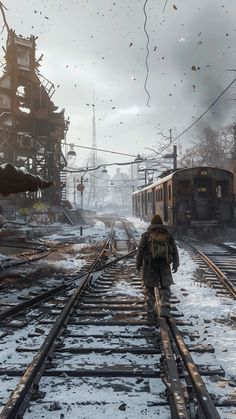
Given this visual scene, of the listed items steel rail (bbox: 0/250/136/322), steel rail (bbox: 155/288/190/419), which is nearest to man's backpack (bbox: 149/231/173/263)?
steel rail (bbox: 155/288/190/419)

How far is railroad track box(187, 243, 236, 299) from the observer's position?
314 inches

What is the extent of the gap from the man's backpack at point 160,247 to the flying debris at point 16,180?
5.42m

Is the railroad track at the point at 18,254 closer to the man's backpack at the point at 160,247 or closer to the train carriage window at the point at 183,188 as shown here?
the man's backpack at the point at 160,247

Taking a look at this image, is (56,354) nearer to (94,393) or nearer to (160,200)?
(94,393)

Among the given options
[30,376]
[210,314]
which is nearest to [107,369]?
[30,376]

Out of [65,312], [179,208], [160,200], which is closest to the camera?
[65,312]

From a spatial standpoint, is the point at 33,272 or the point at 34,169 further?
the point at 34,169

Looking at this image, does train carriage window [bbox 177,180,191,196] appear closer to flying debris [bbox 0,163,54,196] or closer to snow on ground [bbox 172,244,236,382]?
flying debris [bbox 0,163,54,196]

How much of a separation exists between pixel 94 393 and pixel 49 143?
1411 inches

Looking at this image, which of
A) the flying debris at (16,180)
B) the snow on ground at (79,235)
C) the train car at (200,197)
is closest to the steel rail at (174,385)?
the flying debris at (16,180)

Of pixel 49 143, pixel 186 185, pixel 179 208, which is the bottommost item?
pixel 179 208

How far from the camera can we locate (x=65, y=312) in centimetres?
587

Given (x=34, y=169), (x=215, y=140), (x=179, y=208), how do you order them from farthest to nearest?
1. (x=215, y=140)
2. (x=34, y=169)
3. (x=179, y=208)

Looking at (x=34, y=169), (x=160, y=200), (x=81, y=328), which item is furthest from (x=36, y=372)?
(x=34, y=169)
